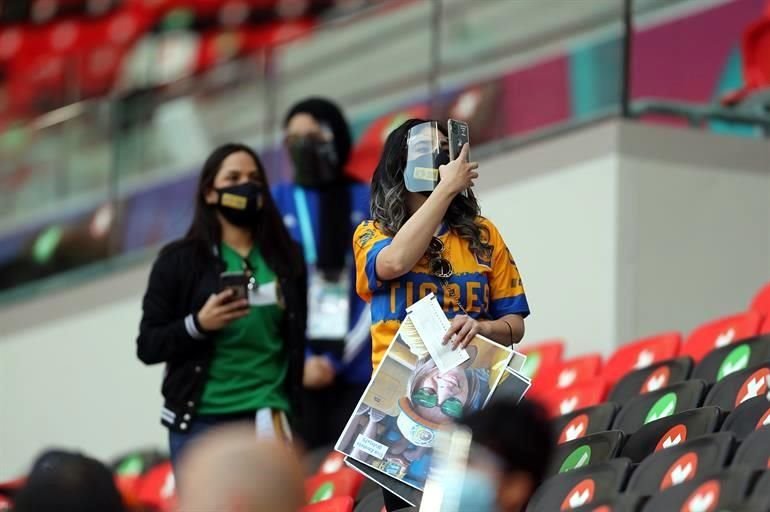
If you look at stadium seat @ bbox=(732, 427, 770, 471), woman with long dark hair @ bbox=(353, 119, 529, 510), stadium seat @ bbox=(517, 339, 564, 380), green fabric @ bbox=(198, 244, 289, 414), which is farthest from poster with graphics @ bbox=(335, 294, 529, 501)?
stadium seat @ bbox=(517, 339, 564, 380)

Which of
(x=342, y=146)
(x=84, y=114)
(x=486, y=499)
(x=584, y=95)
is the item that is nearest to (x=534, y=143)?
(x=584, y=95)

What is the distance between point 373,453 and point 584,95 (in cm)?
346

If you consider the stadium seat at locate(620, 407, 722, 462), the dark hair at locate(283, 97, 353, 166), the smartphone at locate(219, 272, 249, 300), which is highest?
the dark hair at locate(283, 97, 353, 166)

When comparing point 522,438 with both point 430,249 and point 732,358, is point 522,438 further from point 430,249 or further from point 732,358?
point 732,358

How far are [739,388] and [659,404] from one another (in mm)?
287

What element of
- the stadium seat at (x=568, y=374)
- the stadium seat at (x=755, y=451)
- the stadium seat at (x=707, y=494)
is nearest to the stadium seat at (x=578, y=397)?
the stadium seat at (x=568, y=374)

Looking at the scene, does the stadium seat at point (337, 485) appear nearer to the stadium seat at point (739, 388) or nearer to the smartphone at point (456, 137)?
the stadium seat at point (739, 388)

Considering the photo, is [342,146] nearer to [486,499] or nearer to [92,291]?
[486,499]

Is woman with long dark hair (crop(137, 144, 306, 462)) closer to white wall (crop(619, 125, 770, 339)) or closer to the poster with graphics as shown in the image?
the poster with graphics

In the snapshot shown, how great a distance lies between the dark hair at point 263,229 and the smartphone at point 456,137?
41.8 inches

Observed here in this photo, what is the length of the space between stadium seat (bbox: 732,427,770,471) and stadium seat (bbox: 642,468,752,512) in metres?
0.25

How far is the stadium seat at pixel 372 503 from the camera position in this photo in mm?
4723

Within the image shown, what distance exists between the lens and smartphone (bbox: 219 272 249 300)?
482 cm

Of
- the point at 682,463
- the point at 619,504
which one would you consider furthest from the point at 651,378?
Result: the point at 619,504
